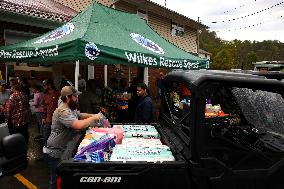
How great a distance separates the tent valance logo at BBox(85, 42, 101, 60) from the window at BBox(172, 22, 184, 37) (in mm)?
19880

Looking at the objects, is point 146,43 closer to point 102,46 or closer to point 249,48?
point 102,46

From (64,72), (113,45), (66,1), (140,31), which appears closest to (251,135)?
(113,45)

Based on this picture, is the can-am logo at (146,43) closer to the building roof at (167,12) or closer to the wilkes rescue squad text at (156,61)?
the wilkes rescue squad text at (156,61)

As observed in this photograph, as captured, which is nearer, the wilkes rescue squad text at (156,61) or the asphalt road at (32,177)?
the asphalt road at (32,177)

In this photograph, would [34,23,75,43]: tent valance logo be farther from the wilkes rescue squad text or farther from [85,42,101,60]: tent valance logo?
the wilkes rescue squad text

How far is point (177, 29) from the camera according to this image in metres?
27.1

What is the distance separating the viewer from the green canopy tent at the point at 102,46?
7215mm

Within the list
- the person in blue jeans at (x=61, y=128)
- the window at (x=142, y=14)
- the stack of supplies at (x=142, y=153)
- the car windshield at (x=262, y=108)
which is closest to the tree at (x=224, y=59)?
the window at (x=142, y=14)

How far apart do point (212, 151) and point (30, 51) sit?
19.8 ft

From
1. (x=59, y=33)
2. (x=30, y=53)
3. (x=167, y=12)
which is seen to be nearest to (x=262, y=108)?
(x=30, y=53)

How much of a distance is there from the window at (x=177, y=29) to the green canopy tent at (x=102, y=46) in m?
16.4

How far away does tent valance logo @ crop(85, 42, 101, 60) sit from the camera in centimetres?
708

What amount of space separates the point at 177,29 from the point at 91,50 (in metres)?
20.7

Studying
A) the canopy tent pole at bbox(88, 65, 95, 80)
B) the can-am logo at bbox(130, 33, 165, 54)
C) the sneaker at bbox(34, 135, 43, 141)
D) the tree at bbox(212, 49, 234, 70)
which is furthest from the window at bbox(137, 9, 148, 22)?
the tree at bbox(212, 49, 234, 70)
